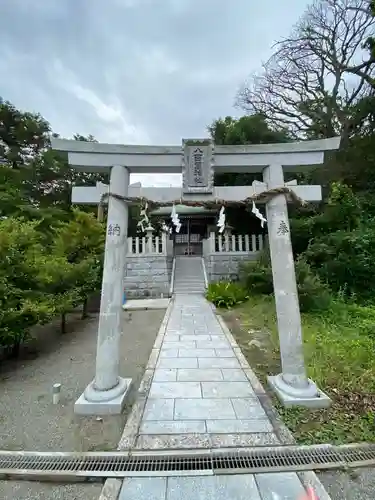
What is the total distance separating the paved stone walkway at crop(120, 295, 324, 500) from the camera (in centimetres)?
200

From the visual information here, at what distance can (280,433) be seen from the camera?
2633 millimetres

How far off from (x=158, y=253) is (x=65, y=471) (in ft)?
31.8

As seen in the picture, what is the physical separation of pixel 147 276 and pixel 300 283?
6.31 metres

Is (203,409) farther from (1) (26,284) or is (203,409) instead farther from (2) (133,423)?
(1) (26,284)

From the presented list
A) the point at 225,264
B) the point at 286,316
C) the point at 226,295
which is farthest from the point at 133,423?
the point at 225,264

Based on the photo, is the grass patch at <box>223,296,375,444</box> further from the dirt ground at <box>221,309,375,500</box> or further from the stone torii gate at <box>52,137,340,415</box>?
the stone torii gate at <box>52,137,340,415</box>

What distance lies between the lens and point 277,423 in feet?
9.13

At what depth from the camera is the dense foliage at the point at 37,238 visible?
4574 mm

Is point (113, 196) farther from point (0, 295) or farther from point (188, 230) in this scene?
point (188, 230)

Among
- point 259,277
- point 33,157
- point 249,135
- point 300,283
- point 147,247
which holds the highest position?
point 249,135

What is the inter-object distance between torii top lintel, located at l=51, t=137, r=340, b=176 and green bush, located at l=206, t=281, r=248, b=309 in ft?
20.9

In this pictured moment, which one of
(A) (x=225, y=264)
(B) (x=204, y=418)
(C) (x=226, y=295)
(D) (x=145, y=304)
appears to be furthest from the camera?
(A) (x=225, y=264)

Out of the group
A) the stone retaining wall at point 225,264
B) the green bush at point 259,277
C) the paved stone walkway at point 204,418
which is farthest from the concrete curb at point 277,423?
the stone retaining wall at point 225,264

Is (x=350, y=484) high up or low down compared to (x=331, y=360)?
down
